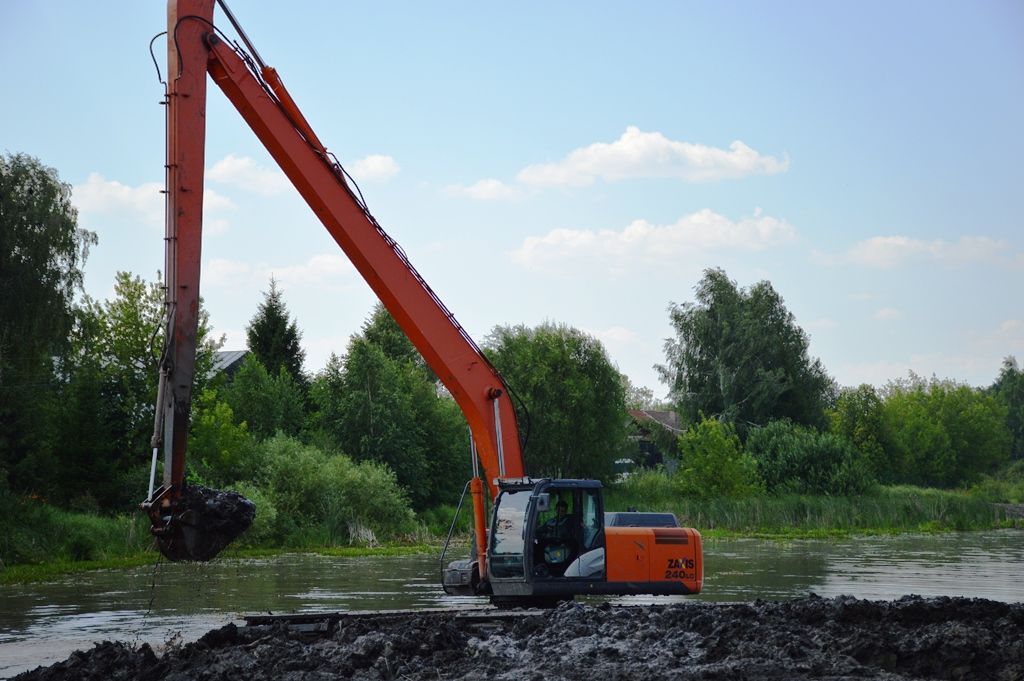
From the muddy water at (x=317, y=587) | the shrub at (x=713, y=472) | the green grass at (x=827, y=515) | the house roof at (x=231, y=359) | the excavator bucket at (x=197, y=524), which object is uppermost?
the house roof at (x=231, y=359)

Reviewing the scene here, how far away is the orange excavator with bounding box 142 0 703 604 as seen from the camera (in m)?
13.9

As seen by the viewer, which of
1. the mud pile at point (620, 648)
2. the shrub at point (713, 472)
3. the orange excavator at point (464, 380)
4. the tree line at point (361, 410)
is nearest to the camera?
the mud pile at point (620, 648)

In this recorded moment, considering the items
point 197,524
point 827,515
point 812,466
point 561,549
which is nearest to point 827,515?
point 827,515

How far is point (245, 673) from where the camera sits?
39.3ft

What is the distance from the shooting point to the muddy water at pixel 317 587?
17603 mm

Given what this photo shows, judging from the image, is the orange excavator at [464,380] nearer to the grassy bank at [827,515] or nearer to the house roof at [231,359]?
the grassy bank at [827,515]

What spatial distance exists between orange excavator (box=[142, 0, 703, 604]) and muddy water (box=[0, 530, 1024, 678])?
4124 millimetres

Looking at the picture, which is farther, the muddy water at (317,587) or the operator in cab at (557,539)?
the muddy water at (317,587)

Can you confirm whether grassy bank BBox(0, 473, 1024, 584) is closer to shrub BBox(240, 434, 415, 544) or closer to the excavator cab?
shrub BBox(240, 434, 415, 544)

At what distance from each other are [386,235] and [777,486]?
1865 inches

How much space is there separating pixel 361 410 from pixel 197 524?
127 ft

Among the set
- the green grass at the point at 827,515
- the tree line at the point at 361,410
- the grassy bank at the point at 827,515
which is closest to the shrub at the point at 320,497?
the tree line at the point at 361,410

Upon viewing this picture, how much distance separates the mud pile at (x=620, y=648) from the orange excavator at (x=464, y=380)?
1.20 metres

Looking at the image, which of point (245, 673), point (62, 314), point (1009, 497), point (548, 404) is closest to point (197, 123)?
point (245, 673)
